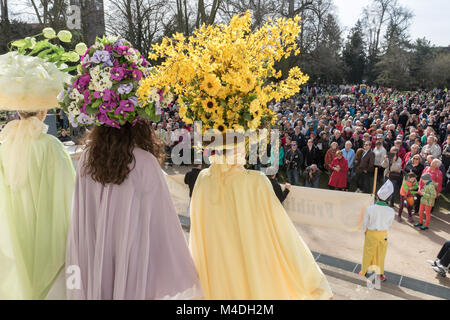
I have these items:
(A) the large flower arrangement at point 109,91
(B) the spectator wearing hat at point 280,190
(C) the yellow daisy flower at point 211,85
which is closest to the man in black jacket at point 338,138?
(B) the spectator wearing hat at point 280,190

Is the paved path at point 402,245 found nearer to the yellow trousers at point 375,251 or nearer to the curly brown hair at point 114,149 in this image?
the yellow trousers at point 375,251

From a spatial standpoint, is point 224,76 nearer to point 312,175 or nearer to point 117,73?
point 117,73

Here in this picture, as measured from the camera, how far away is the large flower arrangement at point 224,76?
2256 mm

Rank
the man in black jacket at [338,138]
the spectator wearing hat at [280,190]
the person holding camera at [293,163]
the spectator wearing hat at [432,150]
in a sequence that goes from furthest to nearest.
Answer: the man in black jacket at [338,138]
the person holding camera at [293,163]
the spectator wearing hat at [432,150]
the spectator wearing hat at [280,190]

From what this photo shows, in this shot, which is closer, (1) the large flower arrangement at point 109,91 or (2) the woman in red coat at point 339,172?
(1) the large flower arrangement at point 109,91

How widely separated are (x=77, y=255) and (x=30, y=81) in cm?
133

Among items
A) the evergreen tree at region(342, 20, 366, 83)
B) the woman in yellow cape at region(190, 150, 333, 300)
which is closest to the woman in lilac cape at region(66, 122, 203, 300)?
the woman in yellow cape at region(190, 150, 333, 300)

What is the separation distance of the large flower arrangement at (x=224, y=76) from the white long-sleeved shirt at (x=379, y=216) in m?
3.25

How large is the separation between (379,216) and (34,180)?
172 inches

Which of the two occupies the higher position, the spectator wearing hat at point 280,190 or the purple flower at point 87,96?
the purple flower at point 87,96

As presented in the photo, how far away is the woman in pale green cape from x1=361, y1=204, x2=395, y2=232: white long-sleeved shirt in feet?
13.2

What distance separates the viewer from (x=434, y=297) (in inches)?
181
